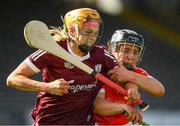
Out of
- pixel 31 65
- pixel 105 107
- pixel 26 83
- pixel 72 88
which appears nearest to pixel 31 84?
pixel 26 83

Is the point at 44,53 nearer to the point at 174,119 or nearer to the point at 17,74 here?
the point at 17,74

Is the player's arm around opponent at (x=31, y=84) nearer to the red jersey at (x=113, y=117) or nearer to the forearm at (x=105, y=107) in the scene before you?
the forearm at (x=105, y=107)

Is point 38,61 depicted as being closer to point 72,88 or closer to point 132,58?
point 72,88

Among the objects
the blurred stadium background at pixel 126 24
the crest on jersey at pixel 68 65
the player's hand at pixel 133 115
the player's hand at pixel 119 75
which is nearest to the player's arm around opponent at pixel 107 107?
the player's hand at pixel 133 115

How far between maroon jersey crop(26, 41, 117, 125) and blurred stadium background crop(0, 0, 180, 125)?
6735 mm

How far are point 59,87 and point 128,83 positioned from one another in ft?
2.44

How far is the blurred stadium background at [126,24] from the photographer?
43.2ft

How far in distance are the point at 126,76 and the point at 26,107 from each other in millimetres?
5658

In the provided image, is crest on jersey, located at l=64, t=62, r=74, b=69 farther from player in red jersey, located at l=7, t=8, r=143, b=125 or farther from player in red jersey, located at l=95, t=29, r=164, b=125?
player in red jersey, located at l=95, t=29, r=164, b=125

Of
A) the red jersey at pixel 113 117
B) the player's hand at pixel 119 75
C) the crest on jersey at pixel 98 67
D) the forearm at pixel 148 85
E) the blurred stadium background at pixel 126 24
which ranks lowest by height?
the blurred stadium background at pixel 126 24

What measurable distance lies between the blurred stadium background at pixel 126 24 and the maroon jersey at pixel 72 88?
674 centimetres

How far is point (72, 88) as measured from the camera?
5168mm

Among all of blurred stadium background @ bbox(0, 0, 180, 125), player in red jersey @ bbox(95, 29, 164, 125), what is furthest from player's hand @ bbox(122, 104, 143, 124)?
blurred stadium background @ bbox(0, 0, 180, 125)

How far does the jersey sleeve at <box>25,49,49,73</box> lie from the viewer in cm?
511
